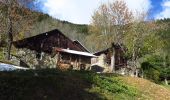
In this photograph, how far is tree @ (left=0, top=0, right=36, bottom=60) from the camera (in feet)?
167

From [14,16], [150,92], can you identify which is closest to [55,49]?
[14,16]

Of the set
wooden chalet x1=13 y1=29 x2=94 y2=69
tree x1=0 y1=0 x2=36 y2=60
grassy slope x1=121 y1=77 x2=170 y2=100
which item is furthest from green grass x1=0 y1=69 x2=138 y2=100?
wooden chalet x1=13 y1=29 x2=94 y2=69

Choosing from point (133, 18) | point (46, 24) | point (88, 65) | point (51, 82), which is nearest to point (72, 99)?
point (51, 82)

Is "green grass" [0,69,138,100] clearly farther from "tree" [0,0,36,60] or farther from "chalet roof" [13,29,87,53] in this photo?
"chalet roof" [13,29,87,53]

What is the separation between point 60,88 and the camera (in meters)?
17.0

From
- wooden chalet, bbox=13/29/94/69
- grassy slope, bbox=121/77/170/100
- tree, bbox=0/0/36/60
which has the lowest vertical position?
grassy slope, bbox=121/77/170/100

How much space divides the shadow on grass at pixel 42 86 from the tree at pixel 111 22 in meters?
40.8

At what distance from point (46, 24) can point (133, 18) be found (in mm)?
51633

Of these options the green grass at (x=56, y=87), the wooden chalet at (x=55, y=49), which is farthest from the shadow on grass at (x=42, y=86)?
the wooden chalet at (x=55, y=49)

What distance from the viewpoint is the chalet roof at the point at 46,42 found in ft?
209

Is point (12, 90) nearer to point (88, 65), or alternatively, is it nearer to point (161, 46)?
point (161, 46)

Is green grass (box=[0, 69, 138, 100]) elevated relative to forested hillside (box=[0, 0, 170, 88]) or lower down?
lower down

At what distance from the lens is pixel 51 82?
17328 mm

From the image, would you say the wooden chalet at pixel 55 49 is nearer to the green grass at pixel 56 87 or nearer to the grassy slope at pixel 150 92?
the grassy slope at pixel 150 92
